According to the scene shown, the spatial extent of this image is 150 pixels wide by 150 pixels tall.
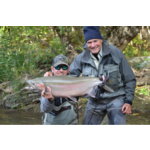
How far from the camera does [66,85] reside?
353 cm

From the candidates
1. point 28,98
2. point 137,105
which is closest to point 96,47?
point 137,105

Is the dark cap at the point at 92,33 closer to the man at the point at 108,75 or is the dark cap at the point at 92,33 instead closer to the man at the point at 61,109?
the man at the point at 108,75

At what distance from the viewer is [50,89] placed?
137 inches

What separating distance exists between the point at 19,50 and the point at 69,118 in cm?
632

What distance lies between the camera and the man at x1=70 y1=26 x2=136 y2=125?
3994 mm

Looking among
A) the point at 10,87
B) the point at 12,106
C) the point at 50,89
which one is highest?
the point at 50,89

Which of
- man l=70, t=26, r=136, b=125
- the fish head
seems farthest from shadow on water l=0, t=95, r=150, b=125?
the fish head

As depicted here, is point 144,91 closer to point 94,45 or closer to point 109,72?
point 109,72

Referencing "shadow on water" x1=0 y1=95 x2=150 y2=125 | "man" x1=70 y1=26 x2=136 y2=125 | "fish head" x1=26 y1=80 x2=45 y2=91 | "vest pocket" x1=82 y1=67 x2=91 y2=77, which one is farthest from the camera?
"shadow on water" x1=0 y1=95 x2=150 y2=125

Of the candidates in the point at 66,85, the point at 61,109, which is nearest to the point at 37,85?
the point at 66,85

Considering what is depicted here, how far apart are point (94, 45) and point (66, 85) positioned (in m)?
0.93

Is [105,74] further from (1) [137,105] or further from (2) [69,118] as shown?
(1) [137,105]

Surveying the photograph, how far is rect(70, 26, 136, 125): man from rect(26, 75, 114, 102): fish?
0.35 m

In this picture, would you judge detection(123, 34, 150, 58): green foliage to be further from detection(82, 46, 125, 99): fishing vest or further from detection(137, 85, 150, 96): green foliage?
detection(82, 46, 125, 99): fishing vest
